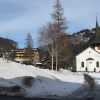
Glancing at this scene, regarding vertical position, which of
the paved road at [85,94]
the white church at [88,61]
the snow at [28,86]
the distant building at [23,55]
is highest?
the distant building at [23,55]

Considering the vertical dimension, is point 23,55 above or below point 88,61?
above

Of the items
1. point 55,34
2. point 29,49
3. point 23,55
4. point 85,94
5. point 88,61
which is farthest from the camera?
point 23,55

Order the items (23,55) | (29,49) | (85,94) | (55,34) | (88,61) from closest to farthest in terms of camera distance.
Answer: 1. (85,94)
2. (55,34)
3. (88,61)
4. (29,49)
5. (23,55)

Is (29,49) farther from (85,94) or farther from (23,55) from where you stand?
(85,94)

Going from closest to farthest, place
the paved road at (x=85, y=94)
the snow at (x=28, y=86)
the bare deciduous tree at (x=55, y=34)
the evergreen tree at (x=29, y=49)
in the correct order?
the paved road at (x=85, y=94)
the snow at (x=28, y=86)
the bare deciduous tree at (x=55, y=34)
the evergreen tree at (x=29, y=49)

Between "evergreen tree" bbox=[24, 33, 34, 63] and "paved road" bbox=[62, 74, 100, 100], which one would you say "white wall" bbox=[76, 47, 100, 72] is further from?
"paved road" bbox=[62, 74, 100, 100]

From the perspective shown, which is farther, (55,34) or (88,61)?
(88,61)

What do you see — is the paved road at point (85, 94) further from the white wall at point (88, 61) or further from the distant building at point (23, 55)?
the distant building at point (23, 55)

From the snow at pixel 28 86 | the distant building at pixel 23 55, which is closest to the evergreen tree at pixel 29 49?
the distant building at pixel 23 55

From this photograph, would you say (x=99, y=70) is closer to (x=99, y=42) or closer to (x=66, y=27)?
(x=99, y=42)

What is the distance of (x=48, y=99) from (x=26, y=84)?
6621mm

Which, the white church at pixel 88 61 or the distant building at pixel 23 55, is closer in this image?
the white church at pixel 88 61

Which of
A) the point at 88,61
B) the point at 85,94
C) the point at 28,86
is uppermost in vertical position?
the point at 88,61

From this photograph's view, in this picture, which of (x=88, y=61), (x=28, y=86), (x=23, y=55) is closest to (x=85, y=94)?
(x=28, y=86)
